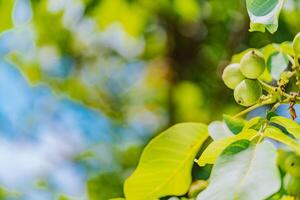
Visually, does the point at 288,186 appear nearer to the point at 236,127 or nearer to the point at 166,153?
the point at 236,127

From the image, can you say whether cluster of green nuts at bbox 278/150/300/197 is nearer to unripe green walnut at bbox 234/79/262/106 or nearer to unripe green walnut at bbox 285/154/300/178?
unripe green walnut at bbox 285/154/300/178

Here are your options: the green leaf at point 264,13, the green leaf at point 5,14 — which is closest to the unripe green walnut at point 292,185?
the green leaf at point 264,13

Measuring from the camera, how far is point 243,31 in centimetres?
352

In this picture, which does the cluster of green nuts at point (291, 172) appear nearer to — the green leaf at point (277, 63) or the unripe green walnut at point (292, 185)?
the unripe green walnut at point (292, 185)

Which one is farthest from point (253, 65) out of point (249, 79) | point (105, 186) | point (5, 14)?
point (105, 186)

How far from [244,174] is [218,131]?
1.07 ft

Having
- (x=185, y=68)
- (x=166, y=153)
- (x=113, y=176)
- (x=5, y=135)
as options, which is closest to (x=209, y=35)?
(x=185, y=68)

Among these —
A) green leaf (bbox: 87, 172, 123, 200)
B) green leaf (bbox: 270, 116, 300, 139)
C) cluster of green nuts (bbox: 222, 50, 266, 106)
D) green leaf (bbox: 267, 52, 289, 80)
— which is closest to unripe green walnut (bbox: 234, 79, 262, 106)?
cluster of green nuts (bbox: 222, 50, 266, 106)

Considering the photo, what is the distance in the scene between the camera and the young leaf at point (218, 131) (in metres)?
1.22

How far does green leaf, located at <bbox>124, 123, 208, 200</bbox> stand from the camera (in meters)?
1.30

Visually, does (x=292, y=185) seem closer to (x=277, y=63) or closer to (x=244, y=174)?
(x=244, y=174)

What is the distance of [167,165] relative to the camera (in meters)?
1.33

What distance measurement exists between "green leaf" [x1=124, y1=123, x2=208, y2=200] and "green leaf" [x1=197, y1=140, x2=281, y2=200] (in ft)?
1.03

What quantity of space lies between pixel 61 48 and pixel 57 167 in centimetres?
79
